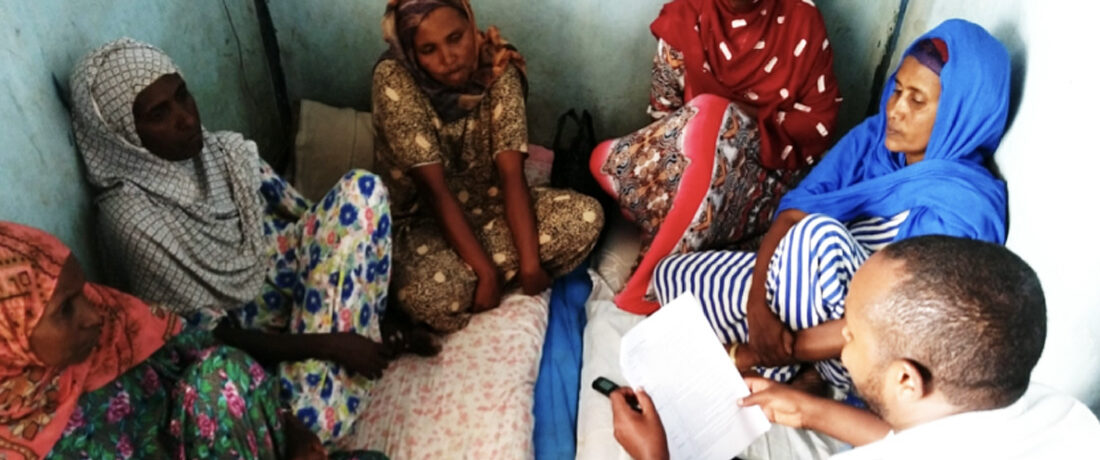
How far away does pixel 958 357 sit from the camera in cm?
79

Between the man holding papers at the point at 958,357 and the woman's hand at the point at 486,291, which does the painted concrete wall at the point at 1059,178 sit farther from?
the woman's hand at the point at 486,291

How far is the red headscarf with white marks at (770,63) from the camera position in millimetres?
1911

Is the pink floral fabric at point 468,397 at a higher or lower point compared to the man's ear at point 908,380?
lower

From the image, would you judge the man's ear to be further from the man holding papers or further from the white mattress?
A: the white mattress

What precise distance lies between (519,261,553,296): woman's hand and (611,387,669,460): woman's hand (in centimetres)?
59

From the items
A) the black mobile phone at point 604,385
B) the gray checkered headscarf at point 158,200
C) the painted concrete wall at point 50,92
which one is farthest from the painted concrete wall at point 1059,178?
the painted concrete wall at point 50,92

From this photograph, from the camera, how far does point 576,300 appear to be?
197 cm

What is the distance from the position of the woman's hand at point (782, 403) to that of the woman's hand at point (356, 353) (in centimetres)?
76

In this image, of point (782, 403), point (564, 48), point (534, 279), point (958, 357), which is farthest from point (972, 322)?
point (564, 48)

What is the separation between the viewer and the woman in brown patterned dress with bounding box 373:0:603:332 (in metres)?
1.78

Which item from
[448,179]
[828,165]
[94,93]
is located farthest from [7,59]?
[828,165]

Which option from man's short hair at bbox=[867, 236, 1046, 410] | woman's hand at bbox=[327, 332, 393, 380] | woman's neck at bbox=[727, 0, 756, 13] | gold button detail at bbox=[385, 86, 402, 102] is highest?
woman's neck at bbox=[727, 0, 756, 13]

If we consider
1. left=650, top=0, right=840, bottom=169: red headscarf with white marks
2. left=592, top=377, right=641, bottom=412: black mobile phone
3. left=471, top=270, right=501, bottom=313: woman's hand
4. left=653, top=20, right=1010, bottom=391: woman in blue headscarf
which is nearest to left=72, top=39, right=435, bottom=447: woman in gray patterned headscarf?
left=471, top=270, right=501, bottom=313: woman's hand

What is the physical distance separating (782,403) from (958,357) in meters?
0.45
